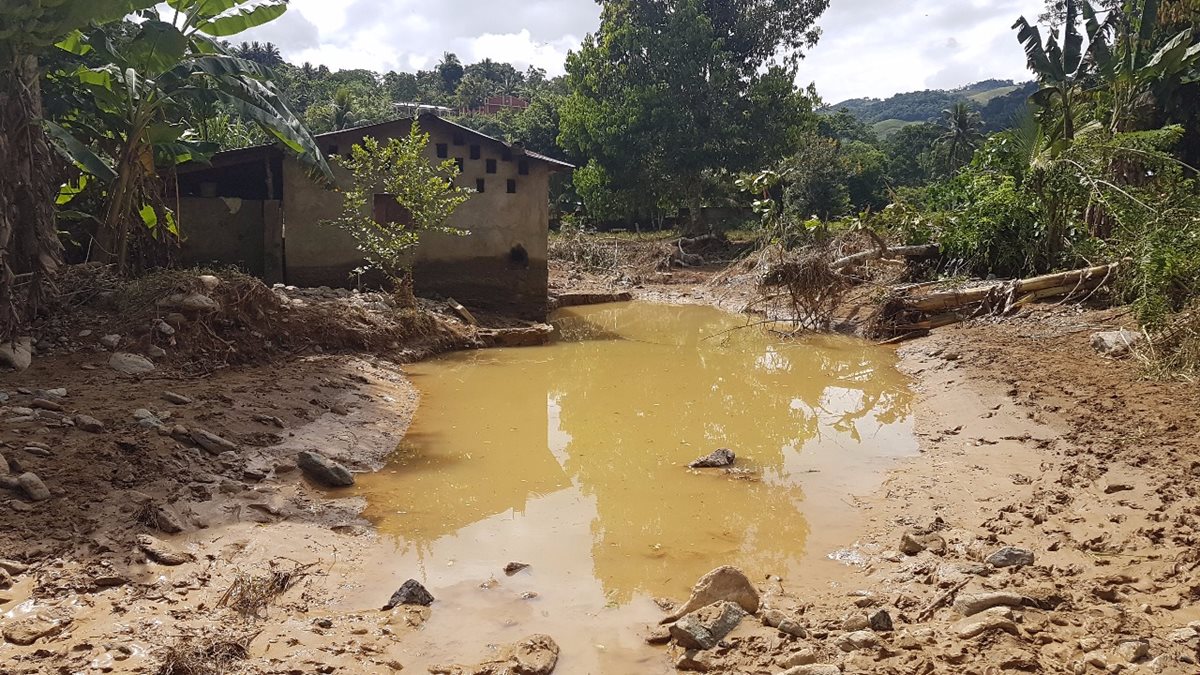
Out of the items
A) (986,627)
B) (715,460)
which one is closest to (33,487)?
(715,460)

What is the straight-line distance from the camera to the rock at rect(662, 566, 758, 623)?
4.22 meters

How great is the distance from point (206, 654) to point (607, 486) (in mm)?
3715

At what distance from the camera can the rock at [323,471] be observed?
6.30 meters

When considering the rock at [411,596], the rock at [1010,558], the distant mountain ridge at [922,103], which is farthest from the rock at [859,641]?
the distant mountain ridge at [922,103]

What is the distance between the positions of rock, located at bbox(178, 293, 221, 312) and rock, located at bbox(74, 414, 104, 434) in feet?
10.5

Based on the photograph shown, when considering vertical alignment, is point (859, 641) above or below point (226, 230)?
below

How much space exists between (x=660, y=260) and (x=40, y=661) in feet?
75.2

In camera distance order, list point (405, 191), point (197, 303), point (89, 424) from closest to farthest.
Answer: point (89, 424) < point (197, 303) < point (405, 191)

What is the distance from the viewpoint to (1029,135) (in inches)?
675

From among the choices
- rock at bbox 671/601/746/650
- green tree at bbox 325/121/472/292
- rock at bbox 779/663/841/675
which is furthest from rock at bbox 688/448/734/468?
green tree at bbox 325/121/472/292

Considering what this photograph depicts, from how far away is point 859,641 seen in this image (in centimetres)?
373

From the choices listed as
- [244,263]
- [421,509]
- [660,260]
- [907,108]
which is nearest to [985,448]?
[421,509]

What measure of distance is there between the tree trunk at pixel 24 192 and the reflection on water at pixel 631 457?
163 inches

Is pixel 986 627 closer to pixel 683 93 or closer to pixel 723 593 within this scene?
pixel 723 593
